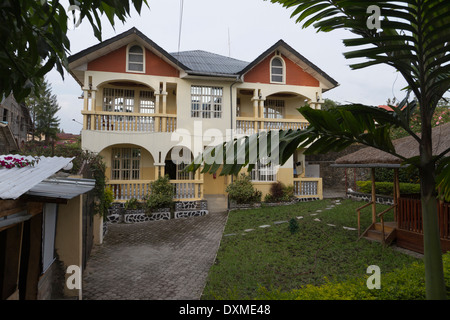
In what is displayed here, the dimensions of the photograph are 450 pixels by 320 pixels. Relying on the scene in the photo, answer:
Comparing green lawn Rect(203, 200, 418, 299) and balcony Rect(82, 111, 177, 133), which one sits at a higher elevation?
balcony Rect(82, 111, 177, 133)

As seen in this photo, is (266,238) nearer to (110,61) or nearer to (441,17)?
(441,17)

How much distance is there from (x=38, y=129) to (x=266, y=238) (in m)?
41.7

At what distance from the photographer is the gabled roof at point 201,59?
12632mm

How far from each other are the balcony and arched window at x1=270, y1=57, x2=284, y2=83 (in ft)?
20.7

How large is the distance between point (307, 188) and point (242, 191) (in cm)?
410

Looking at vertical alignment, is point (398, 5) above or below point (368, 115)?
above

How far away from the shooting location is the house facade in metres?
12.9

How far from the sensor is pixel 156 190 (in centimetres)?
1255

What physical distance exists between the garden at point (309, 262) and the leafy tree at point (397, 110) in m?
1.14

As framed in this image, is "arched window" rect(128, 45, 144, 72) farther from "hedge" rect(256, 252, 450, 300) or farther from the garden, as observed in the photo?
"hedge" rect(256, 252, 450, 300)

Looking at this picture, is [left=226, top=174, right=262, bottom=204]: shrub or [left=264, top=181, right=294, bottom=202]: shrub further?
[left=264, top=181, right=294, bottom=202]: shrub

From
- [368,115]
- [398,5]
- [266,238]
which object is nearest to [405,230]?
[266,238]

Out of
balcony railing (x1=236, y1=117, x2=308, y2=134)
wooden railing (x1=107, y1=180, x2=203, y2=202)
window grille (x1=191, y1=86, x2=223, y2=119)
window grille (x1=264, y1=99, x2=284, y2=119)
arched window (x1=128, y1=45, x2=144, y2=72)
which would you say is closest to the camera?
wooden railing (x1=107, y1=180, x2=203, y2=202)

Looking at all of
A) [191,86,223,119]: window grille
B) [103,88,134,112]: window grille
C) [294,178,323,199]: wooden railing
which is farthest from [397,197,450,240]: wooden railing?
[103,88,134,112]: window grille
